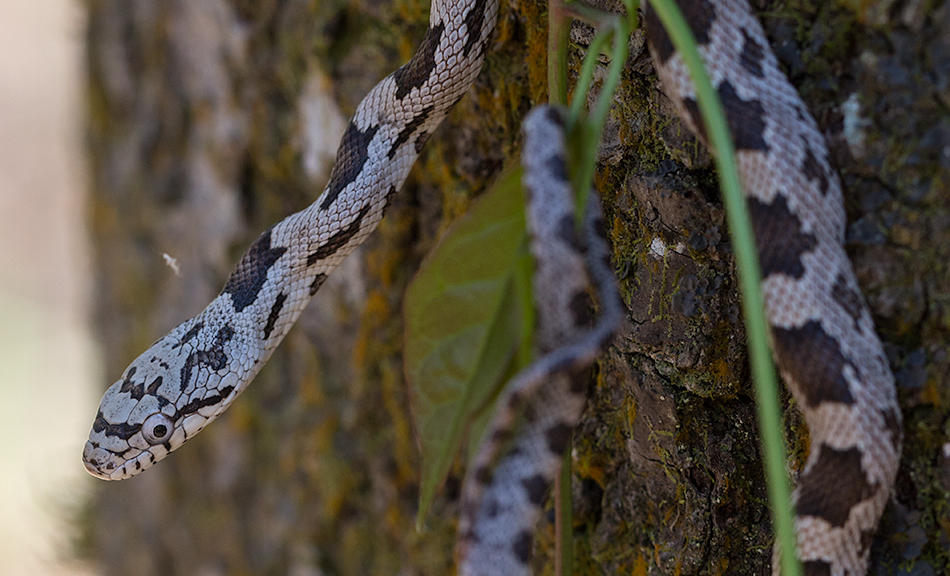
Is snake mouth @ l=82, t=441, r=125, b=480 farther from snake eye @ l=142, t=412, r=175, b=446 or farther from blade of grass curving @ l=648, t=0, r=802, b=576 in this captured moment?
blade of grass curving @ l=648, t=0, r=802, b=576

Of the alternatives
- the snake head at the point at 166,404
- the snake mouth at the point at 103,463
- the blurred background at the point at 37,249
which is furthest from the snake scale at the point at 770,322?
the blurred background at the point at 37,249

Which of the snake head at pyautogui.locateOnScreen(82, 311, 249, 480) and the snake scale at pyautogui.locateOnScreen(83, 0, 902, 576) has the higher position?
the snake head at pyautogui.locateOnScreen(82, 311, 249, 480)

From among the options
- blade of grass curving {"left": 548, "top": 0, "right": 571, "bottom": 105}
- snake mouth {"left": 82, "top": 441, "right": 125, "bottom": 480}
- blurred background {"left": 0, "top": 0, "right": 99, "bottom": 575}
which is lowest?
blade of grass curving {"left": 548, "top": 0, "right": 571, "bottom": 105}

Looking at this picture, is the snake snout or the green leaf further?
the snake snout

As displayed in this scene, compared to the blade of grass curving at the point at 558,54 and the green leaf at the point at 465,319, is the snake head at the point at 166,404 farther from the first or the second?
the blade of grass curving at the point at 558,54

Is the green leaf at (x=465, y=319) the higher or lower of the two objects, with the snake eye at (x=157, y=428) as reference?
lower

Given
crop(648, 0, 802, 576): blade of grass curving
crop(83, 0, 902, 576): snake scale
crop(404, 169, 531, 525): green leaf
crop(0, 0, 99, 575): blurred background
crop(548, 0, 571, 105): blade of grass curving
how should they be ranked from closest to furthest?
1. crop(648, 0, 802, 576): blade of grass curving
2. crop(83, 0, 902, 576): snake scale
3. crop(404, 169, 531, 525): green leaf
4. crop(548, 0, 571, 105): blade of grass curving
5. crop(0, 0, 99, 575): blurred background

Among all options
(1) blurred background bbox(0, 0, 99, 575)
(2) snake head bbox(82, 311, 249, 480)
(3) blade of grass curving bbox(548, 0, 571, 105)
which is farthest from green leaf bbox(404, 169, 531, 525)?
(1) blurred background bbox(0, 0, 99, 575)

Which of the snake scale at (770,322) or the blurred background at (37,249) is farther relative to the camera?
the blurred background at (37,249)
